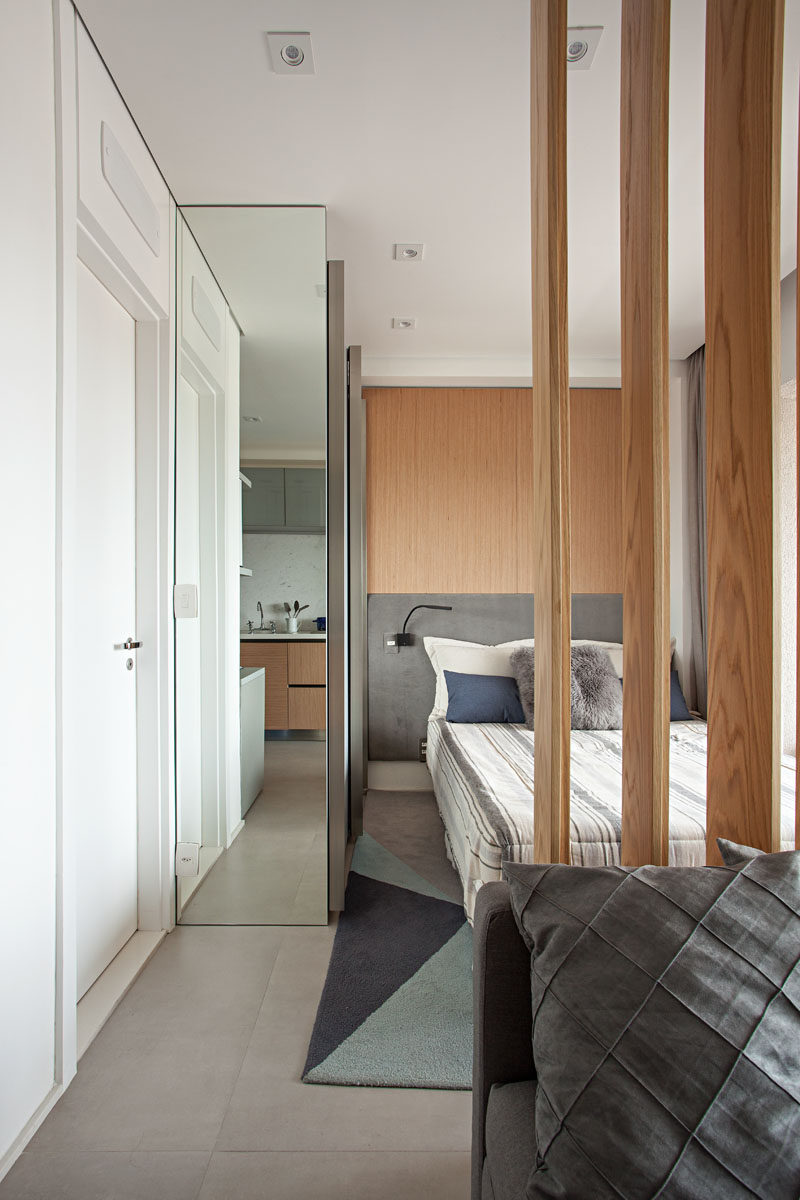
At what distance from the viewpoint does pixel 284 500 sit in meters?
2.54

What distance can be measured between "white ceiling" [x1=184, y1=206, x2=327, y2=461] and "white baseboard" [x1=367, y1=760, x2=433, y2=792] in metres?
2.41

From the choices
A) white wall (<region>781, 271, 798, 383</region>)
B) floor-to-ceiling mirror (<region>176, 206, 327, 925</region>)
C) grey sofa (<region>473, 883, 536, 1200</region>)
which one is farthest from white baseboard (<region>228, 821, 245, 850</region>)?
white wall (<region>781, 271, 798, 383</region>)

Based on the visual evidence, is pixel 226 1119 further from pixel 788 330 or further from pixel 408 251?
pixel 788 330

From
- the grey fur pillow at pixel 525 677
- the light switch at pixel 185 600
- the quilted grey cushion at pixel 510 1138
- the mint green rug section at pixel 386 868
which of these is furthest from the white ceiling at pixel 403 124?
the mint green rug section at pixel 386 868

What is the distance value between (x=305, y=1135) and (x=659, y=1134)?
1.06 metres

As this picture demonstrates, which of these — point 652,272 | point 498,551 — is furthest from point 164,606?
point 498,551

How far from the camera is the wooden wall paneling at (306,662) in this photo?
8.36 feet

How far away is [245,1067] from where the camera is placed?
1696 mm

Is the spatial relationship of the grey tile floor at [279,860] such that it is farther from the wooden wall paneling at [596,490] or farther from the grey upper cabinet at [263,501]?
the wooden wall paneling at [596,490]

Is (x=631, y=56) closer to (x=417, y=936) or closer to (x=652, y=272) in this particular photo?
(x=652, y=272)

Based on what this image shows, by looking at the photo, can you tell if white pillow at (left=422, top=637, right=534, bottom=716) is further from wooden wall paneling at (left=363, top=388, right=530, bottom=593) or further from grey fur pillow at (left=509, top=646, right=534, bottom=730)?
wooden wall paneling at (left=363, top=388, right=530, bottom=593)

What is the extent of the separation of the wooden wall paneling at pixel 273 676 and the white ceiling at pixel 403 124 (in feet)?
5.61

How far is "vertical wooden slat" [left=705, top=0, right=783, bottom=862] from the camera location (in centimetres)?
112

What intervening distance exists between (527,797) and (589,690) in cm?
144
